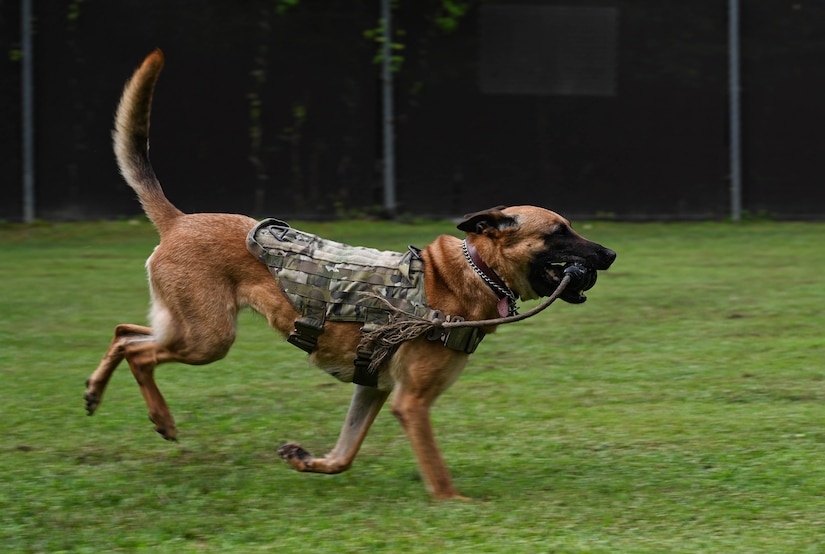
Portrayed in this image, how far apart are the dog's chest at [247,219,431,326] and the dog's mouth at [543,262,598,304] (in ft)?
1.74

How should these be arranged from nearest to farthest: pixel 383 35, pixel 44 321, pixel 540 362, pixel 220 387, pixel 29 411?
pixel 29 411, pixel 220 387, pixel 540 362, pixel 44 321, pixel 383 35

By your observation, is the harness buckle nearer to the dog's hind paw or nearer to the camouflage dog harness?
the camouflage dog harness

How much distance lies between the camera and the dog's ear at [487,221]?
481 centimetres

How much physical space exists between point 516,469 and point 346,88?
886cm

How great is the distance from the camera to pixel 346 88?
13.4 meters

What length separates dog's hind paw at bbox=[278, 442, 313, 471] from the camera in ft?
16.6

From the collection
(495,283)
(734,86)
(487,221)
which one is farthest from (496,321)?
(734,86)

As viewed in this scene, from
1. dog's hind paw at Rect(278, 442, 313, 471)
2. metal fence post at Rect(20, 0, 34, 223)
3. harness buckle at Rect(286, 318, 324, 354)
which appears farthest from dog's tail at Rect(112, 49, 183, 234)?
metal fence post at Rect(20, 0, 34, 223)

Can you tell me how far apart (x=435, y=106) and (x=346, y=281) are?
28.7ft

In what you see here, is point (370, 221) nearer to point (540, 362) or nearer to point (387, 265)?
point (540, 362)

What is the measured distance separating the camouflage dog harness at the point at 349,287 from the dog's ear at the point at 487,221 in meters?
0.29

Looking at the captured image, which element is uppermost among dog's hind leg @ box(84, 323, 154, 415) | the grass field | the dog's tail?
the dog's tail

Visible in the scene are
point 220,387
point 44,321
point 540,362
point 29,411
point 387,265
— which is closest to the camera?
point 387,265

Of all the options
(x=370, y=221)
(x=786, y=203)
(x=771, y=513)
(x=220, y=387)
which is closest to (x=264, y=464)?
(x=220, y=387)
